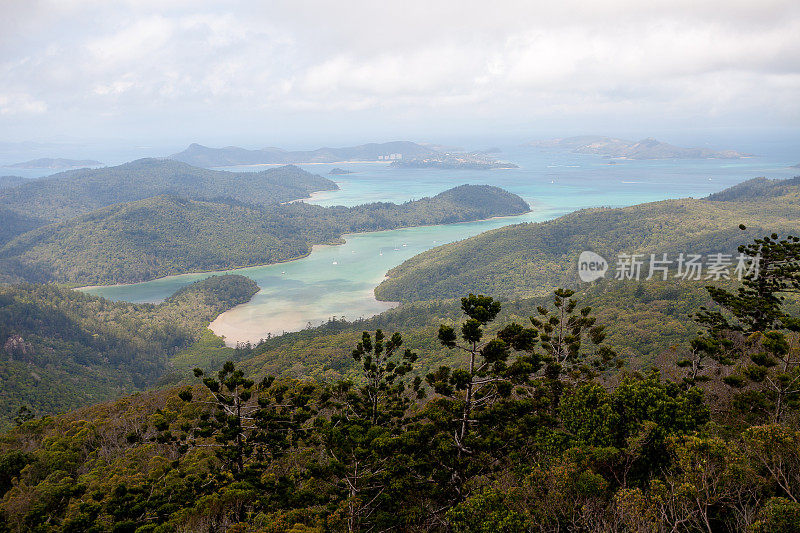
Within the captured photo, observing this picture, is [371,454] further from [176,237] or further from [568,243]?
[176,237]


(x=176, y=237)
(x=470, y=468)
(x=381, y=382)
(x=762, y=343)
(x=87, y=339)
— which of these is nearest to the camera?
(x=470, y=468)

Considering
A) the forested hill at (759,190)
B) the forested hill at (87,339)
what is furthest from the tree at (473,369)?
the forested hill at (759,190)

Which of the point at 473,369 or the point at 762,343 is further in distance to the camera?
the point at 762,343

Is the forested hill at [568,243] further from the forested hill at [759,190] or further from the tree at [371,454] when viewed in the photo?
the tree at [371,454]

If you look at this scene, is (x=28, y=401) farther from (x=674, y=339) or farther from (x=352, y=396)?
(x=674, y=339)

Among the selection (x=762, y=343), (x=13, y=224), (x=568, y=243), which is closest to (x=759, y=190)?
(x=568, y=243)
